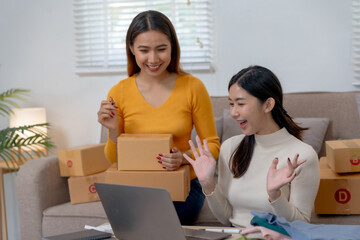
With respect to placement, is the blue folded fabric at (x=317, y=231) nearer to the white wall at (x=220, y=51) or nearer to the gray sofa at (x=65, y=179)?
the gray sofa at (x=65, y=179)

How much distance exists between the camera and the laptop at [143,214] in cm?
129

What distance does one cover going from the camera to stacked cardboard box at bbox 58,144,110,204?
2.94m

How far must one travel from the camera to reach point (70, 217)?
2859 mm

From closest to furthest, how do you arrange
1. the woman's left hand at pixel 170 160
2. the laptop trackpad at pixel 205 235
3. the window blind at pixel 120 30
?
the laptop trackpad at pixel 205 235 < the woman's left hand at pixel 170 160 < the window blind at pixel 120 30

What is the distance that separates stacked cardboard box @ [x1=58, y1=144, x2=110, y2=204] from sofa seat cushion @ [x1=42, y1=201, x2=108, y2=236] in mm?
54

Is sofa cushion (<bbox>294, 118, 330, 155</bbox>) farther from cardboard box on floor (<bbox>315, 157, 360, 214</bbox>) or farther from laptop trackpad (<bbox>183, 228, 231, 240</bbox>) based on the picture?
laptop trackpad (<bbox>183, 228, 231, 240</bbox>)

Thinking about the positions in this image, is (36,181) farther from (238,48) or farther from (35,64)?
(238,48)

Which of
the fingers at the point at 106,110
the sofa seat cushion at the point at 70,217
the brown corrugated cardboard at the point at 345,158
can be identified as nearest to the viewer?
the fingers at the point at 106,110

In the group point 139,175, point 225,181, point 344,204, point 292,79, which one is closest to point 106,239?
point 139,175

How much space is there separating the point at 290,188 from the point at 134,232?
1.83 feet

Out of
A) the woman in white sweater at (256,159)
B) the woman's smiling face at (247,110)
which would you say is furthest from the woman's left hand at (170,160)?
the woman's smiling face at (247,110)

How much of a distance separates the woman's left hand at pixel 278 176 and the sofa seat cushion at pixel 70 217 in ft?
4.74

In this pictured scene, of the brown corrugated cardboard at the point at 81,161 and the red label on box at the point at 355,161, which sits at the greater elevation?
the red label on box at the point at 355,161

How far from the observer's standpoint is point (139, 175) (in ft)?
6.12
